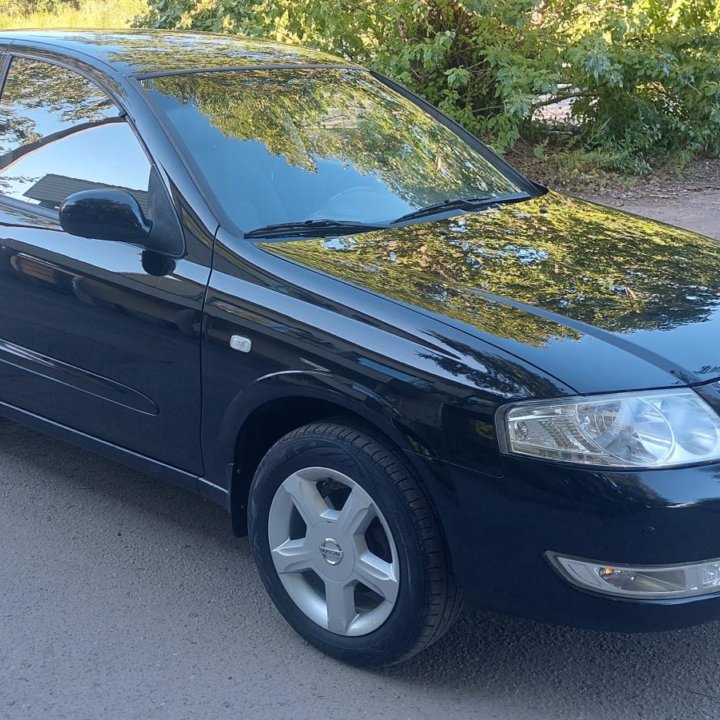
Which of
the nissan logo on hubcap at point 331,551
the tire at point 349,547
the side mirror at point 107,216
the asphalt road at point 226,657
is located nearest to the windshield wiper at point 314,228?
the side mirror at point 107,216

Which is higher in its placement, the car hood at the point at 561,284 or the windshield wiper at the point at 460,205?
the windshield wiper at the point at 460,205

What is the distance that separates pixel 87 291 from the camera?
344 centimetres

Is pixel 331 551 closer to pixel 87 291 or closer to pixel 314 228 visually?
pixel 314 228

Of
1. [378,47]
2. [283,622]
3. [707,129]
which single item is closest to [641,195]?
[707,129]

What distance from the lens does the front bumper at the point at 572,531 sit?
2.46 metres

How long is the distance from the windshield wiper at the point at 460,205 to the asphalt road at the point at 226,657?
1346 mm

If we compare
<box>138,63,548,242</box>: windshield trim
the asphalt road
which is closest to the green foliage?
<box>138,63,548,242</box>: windshield trim

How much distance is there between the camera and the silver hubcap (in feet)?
9.36

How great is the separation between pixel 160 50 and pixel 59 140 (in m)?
0.54

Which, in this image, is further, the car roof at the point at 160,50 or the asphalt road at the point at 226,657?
the car roof at the point at 160,50

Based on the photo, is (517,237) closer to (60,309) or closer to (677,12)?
(60,309)

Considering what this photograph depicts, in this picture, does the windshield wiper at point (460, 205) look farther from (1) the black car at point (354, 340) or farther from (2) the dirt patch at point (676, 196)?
(2) the dirt patch at point (676, 196)

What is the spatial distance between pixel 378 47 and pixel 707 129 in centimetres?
385

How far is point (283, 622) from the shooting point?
10.9 ft
